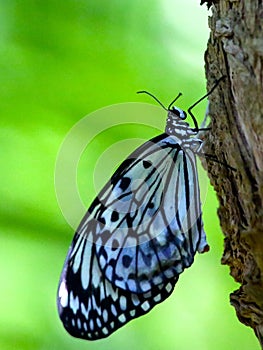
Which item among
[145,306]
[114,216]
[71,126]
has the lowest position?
[145,306]

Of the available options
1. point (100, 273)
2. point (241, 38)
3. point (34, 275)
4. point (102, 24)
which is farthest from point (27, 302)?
point (241, 38)

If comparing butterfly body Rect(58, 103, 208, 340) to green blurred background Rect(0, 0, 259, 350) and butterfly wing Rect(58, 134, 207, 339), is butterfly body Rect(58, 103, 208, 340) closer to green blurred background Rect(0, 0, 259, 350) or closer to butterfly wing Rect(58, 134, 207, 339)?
butterfly wing Rect(58, 134, 207, 339)

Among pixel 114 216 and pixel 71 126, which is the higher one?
pixel 71 126

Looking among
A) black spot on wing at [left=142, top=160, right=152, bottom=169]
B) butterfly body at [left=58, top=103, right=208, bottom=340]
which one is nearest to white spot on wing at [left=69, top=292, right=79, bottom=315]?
butterfly body at [left=58, top=103, right=208, bottom=340]

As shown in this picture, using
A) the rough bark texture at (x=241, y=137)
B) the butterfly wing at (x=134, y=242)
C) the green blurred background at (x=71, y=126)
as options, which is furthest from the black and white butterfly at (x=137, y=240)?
the green blurred background at (x=71, y=126)

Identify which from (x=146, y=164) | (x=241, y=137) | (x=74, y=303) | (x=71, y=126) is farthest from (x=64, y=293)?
(x=71, y=126)

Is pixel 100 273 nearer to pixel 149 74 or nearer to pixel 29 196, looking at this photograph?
pixel 29 196

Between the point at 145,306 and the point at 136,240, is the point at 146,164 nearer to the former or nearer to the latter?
the point at 136,240
